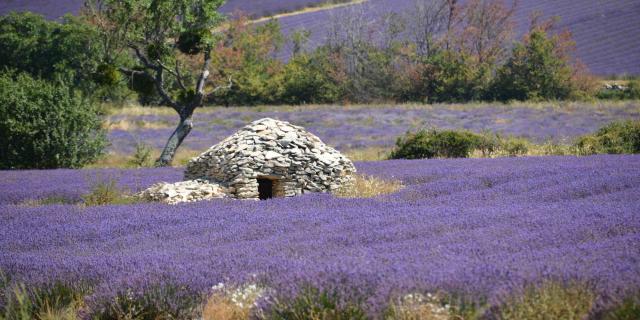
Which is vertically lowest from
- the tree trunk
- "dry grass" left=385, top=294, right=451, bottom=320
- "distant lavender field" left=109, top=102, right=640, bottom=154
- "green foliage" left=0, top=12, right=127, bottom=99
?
"distant lavender field" left=109, top=102, right=640, bottom=154

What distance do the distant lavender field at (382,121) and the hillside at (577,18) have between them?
1579 cm

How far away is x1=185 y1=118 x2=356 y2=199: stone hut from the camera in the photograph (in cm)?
1138

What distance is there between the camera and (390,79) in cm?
4609

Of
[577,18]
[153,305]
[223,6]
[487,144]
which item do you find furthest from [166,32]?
[223,6]

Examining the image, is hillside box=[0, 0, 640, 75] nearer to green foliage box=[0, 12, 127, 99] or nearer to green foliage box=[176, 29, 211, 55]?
green foliage box=[0, 12, 127, 99]

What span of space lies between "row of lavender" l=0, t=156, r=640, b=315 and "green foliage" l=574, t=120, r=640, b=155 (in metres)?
6.06

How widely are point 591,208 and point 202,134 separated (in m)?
23.2

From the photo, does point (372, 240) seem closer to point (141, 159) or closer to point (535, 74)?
point (141, 159)

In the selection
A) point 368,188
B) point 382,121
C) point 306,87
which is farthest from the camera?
point 306,87

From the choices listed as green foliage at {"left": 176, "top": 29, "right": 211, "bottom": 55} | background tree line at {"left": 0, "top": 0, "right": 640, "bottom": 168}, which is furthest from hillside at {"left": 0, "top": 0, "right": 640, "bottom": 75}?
green foliage at {"left": 176, "top": 29, "right": 211, "bottom": 55}

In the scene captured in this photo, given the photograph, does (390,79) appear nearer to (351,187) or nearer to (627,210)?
(351,187)

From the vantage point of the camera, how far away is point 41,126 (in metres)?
19.6

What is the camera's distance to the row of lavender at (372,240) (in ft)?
16.4

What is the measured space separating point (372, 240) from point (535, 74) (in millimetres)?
36051
